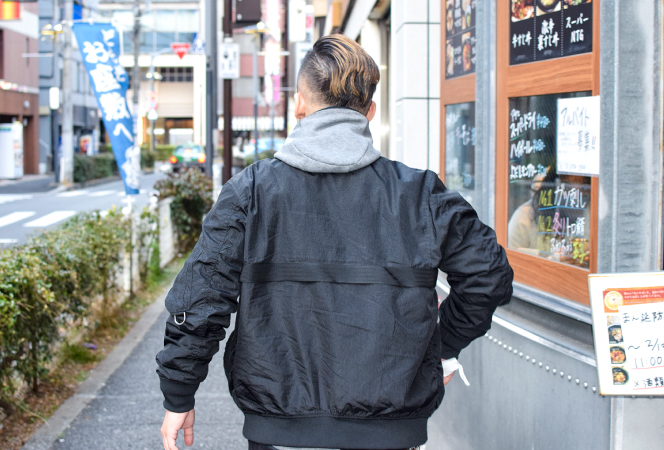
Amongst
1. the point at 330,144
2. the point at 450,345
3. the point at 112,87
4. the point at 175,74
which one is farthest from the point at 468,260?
the point at 175,74

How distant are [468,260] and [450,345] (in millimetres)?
356

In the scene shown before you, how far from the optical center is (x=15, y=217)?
18.1 metres

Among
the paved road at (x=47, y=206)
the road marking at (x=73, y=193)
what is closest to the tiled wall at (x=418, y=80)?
the paved road at (x=47, y=206)

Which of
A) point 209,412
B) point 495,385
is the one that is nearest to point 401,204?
point 495,385

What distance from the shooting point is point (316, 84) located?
188 cm

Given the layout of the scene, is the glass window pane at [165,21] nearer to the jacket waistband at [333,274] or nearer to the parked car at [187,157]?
the parked car at [187,157]

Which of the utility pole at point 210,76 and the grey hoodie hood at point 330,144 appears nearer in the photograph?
the grey hoodie hood at point 330,144

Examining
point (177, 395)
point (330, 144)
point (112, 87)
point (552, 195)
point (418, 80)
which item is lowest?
point (177, 395)

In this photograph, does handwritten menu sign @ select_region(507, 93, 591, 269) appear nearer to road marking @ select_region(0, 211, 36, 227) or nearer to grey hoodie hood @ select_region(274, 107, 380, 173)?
grey hoodie hood @ select_region(274, 107, 380, 173)

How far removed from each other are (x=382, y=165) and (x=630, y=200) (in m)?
1.18

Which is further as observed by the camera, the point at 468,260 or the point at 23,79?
the point at 23,79

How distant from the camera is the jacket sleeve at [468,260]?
183 centimetres

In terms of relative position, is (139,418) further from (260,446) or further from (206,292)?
(206,292)

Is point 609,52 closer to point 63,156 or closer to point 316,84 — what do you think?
point 316,84
